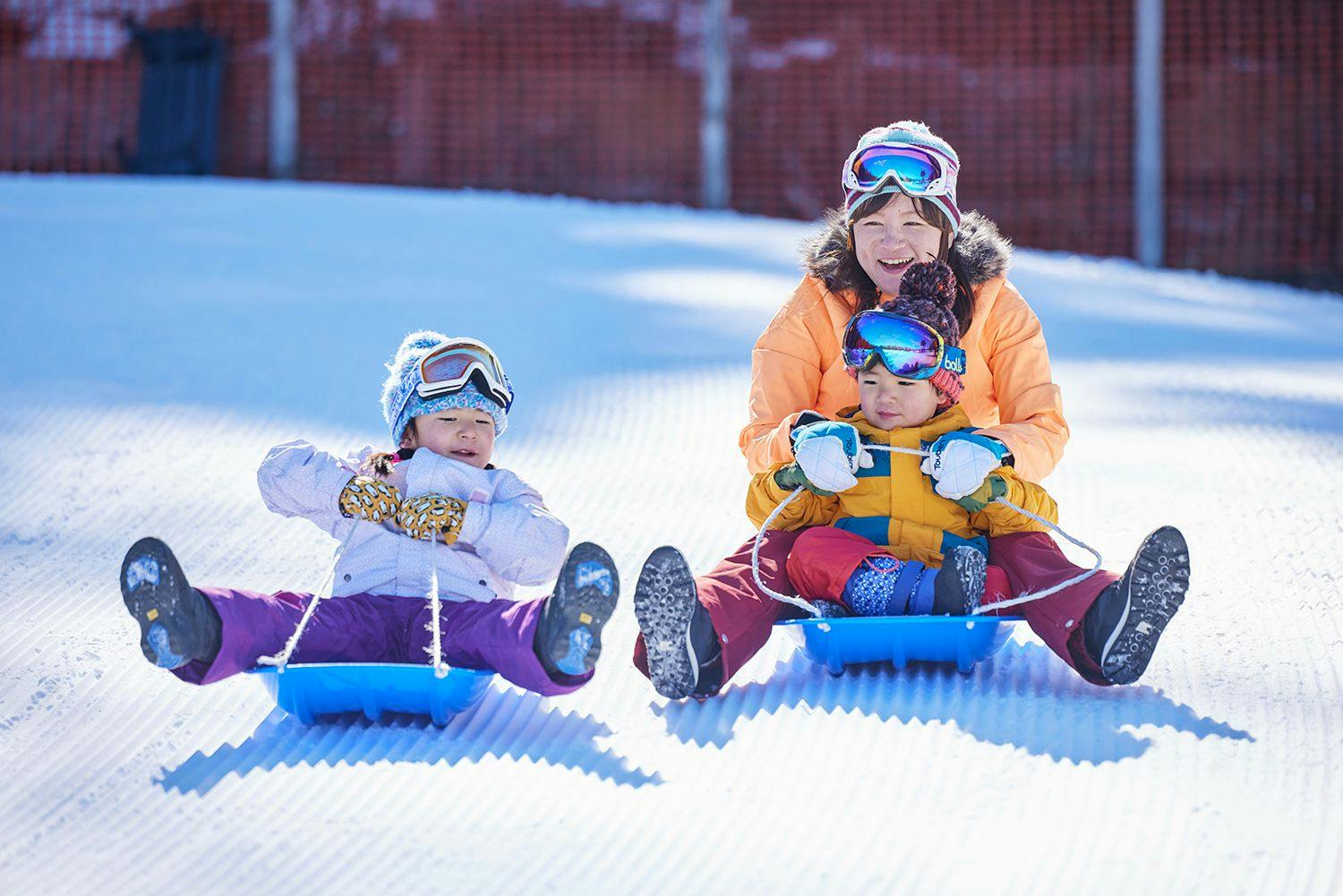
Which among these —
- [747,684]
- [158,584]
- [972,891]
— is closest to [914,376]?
[747,684]

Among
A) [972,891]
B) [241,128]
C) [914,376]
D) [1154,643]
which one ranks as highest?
[241,128]

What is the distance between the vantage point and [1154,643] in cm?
207

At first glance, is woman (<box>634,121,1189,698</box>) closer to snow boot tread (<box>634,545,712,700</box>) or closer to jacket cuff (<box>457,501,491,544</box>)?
snow boot tread (<box>634,545,712,700</box>)

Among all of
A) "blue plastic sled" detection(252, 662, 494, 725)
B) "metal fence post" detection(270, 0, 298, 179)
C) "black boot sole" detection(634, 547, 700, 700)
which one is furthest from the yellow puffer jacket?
"metal fence post" detection(270, 0, 298, 179)

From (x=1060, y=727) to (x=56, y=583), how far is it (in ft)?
5.82

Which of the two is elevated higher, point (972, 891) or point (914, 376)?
point (914, 376)

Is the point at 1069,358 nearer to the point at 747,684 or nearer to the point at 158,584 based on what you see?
the point at 747,684

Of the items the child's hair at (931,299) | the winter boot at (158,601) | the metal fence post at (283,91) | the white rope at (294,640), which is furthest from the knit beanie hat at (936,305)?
the metal fence post at (283,91)

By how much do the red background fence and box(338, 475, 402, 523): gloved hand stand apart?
6695 millimetres

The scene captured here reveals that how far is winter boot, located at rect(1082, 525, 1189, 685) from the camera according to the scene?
6.63 feet

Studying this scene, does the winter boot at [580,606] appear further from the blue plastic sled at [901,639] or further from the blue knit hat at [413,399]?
the blue knit hat at [413,399]

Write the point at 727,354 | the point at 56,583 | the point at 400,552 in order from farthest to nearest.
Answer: the point at 727,354 < the point at 56,583 < the point at 400,552

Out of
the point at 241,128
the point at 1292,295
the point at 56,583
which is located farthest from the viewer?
the point at 241,128

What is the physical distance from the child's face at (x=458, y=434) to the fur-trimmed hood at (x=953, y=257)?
648mm
